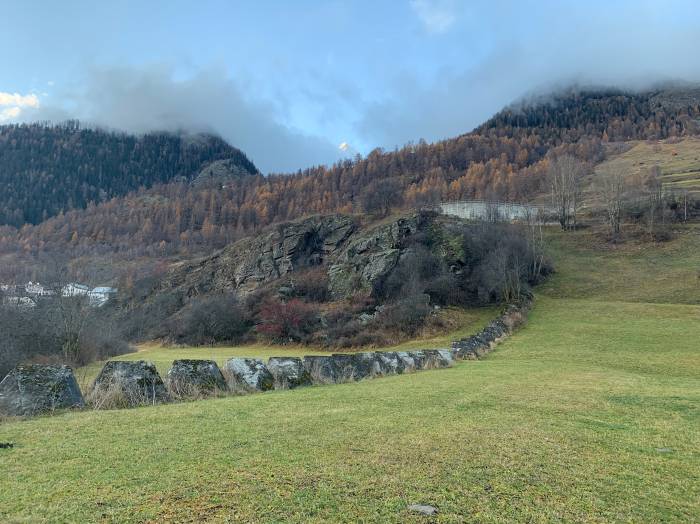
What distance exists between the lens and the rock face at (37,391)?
890 centimetres

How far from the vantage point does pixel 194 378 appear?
38.7 feet

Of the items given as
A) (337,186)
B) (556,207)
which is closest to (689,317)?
(556,207)

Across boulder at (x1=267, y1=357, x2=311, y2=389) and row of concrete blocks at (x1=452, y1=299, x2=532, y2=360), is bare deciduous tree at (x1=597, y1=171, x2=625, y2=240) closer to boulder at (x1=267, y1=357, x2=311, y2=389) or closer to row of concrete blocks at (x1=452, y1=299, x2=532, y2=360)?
row of concrete blocks at (x1=452, y1=299, x2=532, y2=360)

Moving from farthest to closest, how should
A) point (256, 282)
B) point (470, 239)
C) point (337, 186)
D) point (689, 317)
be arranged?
point (337, 186)
point (256, 282)
point (470, 239)
point (689, 317)

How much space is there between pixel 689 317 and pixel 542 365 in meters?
19.8

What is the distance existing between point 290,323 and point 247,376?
122 feet

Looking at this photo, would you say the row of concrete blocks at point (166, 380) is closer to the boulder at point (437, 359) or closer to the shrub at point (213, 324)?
the boulder at point (437, 359)

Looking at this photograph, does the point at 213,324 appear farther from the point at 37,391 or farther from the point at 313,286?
the point at 37,391

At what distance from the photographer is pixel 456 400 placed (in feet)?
33.2

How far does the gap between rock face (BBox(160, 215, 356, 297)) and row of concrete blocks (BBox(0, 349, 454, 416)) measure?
5470cm

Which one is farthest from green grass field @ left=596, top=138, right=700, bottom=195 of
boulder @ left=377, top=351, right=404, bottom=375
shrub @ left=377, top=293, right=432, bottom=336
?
boulder @ left=377, top=351, right=404, bottom=375

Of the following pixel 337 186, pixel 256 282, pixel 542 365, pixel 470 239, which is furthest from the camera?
pixel 337 186

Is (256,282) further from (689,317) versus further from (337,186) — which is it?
(337,186)

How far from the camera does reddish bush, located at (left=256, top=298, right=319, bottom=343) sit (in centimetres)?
4881
